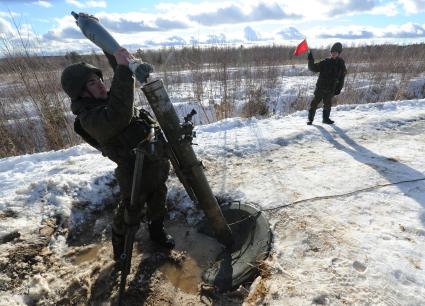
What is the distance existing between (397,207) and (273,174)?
1457 mm

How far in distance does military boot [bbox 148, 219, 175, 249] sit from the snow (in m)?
0.63

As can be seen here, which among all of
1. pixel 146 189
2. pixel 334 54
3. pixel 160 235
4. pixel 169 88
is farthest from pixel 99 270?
pixel 169 88

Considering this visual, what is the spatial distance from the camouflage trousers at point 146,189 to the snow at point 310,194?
2.80ft

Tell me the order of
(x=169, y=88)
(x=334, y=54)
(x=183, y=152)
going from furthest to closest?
(x=169, y=88) → (x=334, y=54) → (x=183, y=152)

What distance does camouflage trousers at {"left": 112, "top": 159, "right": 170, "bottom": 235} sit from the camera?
96.0 inches

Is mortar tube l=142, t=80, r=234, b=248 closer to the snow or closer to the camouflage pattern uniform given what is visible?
the camouflage pattern uniform

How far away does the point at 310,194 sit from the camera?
3404 mm

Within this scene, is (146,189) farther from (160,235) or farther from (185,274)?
(185,274)

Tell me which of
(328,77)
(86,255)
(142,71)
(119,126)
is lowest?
(86,255)

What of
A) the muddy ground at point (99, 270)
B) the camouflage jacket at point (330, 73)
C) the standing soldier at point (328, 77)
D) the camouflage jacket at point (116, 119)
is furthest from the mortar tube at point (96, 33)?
the camouflage jacket at point (330, 73)

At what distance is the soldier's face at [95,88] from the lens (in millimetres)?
2209

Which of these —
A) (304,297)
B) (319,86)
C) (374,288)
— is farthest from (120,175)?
(319,86)

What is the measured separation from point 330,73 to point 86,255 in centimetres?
521

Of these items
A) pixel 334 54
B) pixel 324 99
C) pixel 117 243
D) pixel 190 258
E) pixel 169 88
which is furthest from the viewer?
pixel 169 88
